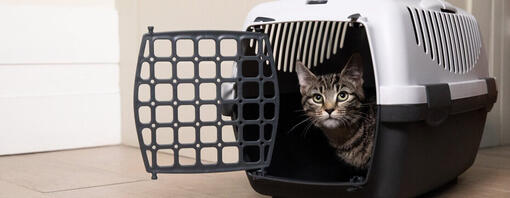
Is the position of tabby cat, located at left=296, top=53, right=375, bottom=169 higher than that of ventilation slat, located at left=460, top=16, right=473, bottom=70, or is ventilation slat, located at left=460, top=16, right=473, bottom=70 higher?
ventilation slat, located at left=460, top=16, right=473, bottom=70

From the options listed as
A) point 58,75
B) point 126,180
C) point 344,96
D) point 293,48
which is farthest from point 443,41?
point 58,75

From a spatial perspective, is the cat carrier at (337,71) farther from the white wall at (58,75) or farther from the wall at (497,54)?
the white wall at (58,75)

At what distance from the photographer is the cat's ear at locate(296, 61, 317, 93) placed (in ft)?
5.08

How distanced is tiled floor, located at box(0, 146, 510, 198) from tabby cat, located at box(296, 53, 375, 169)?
0.24 meters

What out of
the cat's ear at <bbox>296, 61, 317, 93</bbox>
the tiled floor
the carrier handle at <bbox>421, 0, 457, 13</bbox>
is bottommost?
the tiled floor

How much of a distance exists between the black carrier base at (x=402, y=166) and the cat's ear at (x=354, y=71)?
18 cm

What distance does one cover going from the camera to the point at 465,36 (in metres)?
1.68

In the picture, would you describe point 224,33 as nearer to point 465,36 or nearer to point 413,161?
point 413,161

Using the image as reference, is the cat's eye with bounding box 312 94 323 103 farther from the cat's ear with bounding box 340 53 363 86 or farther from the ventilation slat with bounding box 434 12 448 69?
the ventilation slat with bounding box 434 12 448 69

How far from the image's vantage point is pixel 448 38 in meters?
1.55

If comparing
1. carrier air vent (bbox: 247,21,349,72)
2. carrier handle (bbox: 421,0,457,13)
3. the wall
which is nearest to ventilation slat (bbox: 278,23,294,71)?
carrier air vent (bbox: 247,21,349,72)

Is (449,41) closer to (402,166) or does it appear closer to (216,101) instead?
(402,166)

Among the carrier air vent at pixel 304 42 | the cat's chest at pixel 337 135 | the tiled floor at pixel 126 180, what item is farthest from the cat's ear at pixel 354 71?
the tiled floor at pixel 126 180

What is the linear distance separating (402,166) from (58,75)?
1.56 m
